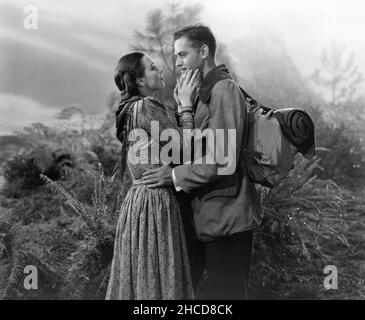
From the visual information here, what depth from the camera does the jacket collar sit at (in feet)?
11.1

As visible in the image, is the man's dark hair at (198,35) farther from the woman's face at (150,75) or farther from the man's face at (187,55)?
the woman's face at (150,75)

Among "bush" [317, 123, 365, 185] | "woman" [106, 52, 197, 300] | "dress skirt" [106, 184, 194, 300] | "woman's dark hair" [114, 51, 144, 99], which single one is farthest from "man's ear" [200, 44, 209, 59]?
"bush" [317, 123, 365, 185]

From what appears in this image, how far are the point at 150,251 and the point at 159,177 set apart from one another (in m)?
0.38

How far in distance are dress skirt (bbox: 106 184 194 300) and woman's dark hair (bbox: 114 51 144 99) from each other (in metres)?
0.51

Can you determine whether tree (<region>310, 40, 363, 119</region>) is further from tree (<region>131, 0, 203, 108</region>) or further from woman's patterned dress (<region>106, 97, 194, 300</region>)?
woman's patterned dress (<region>106, 97, 194, 300</region>)

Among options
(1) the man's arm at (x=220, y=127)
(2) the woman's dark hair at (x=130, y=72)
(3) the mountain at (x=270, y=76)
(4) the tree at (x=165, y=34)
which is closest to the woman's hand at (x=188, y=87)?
(1) the man's arm at (x=220, y=127)

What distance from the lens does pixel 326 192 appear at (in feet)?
18.2

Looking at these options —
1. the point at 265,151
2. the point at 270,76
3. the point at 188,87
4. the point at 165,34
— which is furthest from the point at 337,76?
the point at 188,87

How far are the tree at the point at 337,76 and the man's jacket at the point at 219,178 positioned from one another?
2.25m

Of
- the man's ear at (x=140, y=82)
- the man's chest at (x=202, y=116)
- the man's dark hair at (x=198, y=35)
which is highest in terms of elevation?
the man's dark hair at (x=198, y=35)

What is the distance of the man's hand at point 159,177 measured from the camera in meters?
3.30

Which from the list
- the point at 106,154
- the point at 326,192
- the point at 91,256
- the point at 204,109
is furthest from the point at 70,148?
the point at 204,109

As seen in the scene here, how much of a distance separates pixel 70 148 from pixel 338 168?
2.64m
